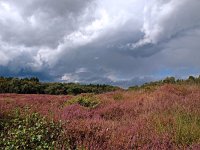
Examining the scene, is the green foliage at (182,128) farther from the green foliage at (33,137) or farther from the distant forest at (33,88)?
the distant forest at (33,88)

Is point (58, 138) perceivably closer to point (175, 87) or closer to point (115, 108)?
point (115, 108)

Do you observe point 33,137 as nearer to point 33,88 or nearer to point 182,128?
point 182,128

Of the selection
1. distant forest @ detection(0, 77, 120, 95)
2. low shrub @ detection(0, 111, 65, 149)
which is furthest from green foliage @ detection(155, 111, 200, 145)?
distant forest @ detection(0, 77, 120, 95)

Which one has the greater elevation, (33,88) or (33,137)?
(33,88)

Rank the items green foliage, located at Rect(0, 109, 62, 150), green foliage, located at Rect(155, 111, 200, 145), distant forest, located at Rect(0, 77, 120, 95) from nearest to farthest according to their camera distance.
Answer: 1. green foliage, located at Rect(0, 109, 62, 150)
2. green foliage, located at Rect(155, 111, 200, 145)
3. distant forest, located at Rect(0, 77, 120, 95)

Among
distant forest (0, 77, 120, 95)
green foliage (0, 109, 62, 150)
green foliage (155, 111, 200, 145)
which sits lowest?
green foliage (0, 109, 62, 150)

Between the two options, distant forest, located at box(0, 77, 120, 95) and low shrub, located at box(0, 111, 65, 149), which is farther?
distant forest, located at box(0, 77, 120, 95)

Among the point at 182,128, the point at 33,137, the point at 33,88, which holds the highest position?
the point at 33,88

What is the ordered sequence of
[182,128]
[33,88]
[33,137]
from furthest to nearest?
[33,88], [182,128], [33,137]

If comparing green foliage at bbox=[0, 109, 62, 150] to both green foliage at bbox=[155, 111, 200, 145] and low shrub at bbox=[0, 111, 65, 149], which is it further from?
green foliage at bbox=[155, 111, 200, 145]

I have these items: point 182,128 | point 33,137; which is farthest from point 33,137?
point 182,128

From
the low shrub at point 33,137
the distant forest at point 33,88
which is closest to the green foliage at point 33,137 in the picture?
the low shrub at point 33,137

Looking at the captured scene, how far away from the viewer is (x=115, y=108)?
14320mm

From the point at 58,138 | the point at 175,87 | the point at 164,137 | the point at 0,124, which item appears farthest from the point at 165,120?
the point at 175,87
